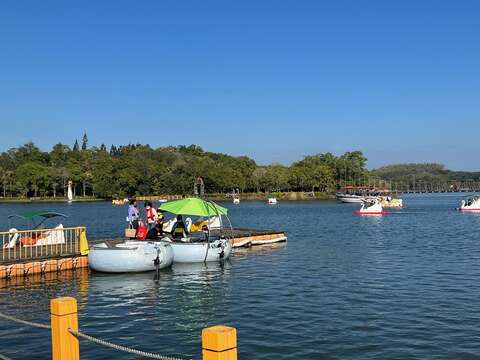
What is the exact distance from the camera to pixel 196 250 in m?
32.0

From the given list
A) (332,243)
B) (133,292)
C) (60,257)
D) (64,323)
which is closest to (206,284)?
(133,292)

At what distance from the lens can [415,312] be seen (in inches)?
788

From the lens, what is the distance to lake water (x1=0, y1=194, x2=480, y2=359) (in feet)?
52.0

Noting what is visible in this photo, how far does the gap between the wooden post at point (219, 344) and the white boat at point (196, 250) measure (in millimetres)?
25179

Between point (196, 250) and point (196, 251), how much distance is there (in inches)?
2.8

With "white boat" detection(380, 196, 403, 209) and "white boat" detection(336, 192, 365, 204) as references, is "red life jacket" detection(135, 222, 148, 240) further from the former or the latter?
"white boat" detection(336, 192, 365, 204)

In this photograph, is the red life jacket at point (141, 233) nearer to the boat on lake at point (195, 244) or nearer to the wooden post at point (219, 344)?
the boat on lake at point (195, 244)

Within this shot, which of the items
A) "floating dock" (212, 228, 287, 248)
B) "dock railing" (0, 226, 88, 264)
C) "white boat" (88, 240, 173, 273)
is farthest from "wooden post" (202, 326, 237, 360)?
"floating dock" (212, 228, 287, 248)

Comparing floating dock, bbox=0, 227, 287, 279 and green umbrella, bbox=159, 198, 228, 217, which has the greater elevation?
green umbrella, bbox=159, 198, 228, 217

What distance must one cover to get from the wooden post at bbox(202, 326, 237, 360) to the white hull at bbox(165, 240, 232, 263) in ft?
82.6

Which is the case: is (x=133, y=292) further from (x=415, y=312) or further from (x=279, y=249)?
(x=279, y=249)

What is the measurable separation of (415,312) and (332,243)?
88.6ft

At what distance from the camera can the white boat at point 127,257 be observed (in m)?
28.4

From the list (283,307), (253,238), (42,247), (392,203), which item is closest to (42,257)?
(42,247)
